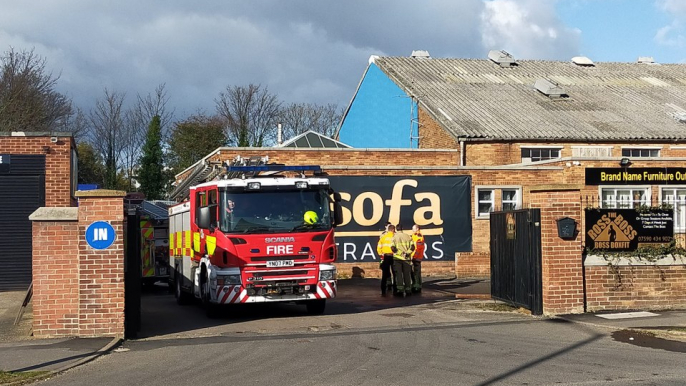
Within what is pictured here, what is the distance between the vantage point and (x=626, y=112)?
37938 millimetres

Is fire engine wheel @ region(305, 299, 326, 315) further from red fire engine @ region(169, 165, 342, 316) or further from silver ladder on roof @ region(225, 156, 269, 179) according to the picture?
silver ladder on roof @ region(225, 156, 269, 179)

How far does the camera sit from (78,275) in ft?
43.4

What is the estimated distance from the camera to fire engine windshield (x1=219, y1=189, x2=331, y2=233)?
1585 cm

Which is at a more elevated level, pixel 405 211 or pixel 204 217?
pixel 405 211

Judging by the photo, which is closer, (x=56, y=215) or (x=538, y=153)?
(x=56, y=215)


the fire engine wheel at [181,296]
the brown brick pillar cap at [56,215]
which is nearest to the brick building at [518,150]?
the fire engine wheel at [181,296]

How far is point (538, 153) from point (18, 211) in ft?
66.3

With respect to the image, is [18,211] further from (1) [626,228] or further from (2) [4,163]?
(1) [626,228]

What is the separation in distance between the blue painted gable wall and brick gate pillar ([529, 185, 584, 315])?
22.4 metres

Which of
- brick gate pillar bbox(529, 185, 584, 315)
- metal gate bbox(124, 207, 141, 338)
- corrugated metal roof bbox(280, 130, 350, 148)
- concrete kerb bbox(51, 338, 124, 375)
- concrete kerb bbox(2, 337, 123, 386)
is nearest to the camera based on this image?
concrete kerb bbox(2, 337, 123, 386)

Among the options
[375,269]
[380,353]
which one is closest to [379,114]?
[375,269]

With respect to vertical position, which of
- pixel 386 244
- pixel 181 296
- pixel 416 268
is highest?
pixel 386 244

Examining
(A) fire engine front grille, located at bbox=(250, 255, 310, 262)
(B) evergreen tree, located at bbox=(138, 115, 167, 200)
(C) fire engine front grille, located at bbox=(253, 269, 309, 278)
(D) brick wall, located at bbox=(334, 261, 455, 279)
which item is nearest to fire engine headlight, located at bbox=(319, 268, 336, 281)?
(C) fire engine front grille, located at bbox=(253, 269, 309, 278)

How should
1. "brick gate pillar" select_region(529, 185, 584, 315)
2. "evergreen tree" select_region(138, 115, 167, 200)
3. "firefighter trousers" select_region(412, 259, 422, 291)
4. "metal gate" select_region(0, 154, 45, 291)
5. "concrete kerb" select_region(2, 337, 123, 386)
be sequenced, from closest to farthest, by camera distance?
"concrete kerb" select_region(2, 337, 123, 386), "brick gate pillar" select_region(529, 185, 584, 315), "firefighter trousers" select_region(412, 259, 422, 291), "metal gate" select_region(0, 154, 45, 291), "evergreen tree" select_region(138, 115, 167, 200)
